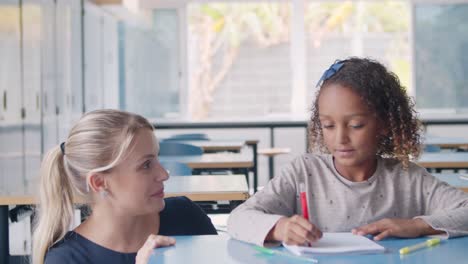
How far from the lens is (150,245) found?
1492 millimetres

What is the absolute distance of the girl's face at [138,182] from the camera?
1562 mm

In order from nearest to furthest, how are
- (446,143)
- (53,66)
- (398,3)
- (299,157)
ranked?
(299,157)
(446,143)
(53,66)
(398,3)

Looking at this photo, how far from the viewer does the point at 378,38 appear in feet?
31.2

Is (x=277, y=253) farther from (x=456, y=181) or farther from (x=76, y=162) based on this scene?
(x=456, y=181)

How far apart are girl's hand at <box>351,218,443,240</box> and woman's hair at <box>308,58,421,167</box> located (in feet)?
0.86

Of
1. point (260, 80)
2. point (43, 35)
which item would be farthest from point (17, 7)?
point (260, 80)

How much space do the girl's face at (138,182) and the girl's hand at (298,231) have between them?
0.84 ft

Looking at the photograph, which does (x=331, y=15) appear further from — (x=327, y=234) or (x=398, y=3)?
(x=327, y=234)

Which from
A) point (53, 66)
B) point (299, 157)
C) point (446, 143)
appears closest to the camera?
point (299, 157)

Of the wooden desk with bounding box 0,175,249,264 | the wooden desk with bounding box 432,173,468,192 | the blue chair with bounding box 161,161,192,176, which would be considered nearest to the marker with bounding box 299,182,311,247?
the wooden desk with bounding box 0,175,249,264

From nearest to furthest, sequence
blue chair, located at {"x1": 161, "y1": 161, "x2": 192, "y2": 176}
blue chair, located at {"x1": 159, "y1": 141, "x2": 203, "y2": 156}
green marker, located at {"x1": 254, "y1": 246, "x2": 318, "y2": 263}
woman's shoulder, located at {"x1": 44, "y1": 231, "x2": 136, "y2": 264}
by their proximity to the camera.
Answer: green marker, located at {"x1": 254, "y1": 246, "x2": 318, "y2": 263}, woman's shoulder, located at {"x1": 44, "y1": 231, "x2": 136, "y2": 264}, blue chair, located at {"x1": 161, "y1": 161, "x2": 192, "y2": 176}, blue chair, located at {"x1": 159, "y1": 141, "x2": 203, "y2": 156}

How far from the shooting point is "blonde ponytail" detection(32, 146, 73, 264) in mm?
1575

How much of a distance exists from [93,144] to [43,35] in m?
4.52

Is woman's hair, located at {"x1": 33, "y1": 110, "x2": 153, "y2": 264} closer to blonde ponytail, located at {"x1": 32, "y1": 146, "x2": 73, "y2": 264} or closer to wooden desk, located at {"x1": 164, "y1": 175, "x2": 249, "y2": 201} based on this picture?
blonde ponytail, located at {"x1": 32, "y1": 146, "x2": 73, "y2": 264}
